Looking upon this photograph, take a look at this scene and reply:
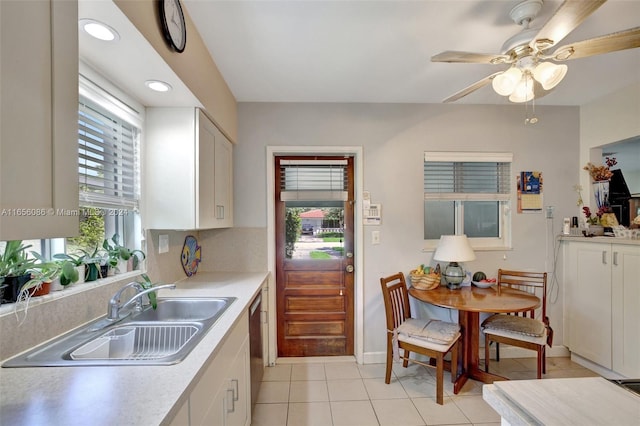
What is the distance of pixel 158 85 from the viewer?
1567mm

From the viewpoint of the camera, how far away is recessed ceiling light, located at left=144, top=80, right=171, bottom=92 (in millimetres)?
1533

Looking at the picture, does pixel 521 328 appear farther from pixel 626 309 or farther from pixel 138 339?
pixel 138 339

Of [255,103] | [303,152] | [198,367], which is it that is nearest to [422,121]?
[303,152]

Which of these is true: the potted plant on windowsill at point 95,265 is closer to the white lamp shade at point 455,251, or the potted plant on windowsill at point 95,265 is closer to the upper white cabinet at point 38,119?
the upper white cabinet at point 38,119

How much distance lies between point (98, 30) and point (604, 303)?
3901 mm

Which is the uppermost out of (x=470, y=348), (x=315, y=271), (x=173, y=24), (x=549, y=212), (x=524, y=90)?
(x=173, y=24)

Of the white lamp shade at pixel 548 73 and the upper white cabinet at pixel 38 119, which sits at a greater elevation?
the white lamp shade at pixel 548 73

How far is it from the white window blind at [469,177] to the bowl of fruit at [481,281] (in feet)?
2.49

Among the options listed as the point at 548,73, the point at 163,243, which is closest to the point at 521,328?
the point at 548,73

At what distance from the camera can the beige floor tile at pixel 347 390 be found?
2.19 m

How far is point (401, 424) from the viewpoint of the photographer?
6.26ft

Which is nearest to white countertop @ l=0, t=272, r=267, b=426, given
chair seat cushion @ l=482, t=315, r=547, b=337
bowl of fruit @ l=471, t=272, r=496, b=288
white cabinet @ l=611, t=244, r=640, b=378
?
chair seat cushion @ l=482, t=315, r=547, b=337

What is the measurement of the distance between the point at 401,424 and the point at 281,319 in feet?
4.47

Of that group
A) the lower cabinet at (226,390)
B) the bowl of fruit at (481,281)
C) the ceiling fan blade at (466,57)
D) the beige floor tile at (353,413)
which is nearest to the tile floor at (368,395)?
the beige floor tile at (353,413)
